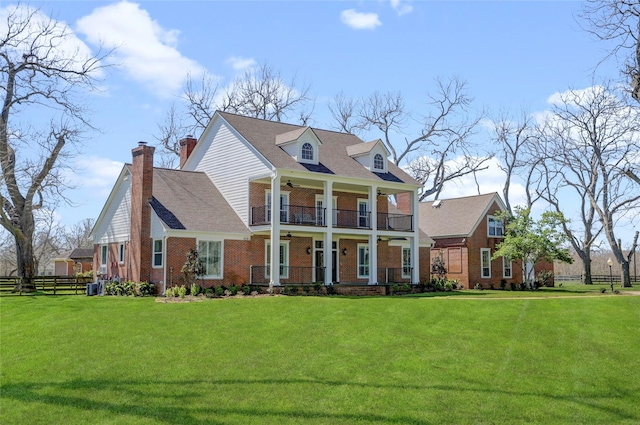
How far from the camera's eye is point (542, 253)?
3625cm

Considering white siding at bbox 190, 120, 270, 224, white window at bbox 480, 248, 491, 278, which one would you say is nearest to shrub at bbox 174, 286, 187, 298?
white siding at bbox 190, 120, 270, 224

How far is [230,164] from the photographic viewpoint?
31.6 m

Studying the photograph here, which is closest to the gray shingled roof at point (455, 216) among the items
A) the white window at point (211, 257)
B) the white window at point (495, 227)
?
the white window at point (495, 227)

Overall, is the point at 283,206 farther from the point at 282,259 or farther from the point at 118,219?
the point at 118,219

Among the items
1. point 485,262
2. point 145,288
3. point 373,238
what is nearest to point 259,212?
point 373,238

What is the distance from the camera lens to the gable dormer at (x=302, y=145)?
30828 mm

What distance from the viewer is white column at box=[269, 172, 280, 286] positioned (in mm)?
27969

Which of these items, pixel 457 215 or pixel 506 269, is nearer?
pixel 506 269

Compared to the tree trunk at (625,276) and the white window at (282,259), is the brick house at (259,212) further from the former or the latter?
the tree trunk at (625,276)

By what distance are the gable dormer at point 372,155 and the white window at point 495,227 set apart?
426 inches

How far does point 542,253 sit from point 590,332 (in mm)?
20628

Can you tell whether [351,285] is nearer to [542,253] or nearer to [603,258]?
[542,253]

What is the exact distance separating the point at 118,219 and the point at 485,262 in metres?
23.4

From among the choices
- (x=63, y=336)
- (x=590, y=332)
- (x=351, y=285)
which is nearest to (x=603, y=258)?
(x=351, y=285)
